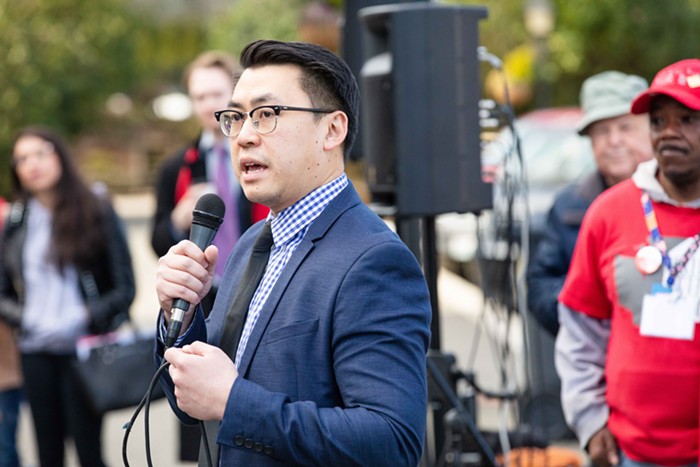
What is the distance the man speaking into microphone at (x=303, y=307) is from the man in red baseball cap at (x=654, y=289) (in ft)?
4.23

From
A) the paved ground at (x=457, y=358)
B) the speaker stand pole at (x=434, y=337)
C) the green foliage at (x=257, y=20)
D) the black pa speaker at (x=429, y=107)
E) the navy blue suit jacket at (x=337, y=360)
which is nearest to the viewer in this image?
the navy blue suit jacket at (x=337, y=360)

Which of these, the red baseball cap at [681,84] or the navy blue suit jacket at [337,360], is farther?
the red baseball cap at [681,84]

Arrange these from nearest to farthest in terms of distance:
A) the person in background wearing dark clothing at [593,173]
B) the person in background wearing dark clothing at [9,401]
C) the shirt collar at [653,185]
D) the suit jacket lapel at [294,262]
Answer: the suit jacket lapel at [294,262], the shirt collar at [653,185], the person in background wearing dark clothing at [593,173], the person in background wearing dark clothing at [9,401]

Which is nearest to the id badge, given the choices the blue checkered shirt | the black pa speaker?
the black pa speaker

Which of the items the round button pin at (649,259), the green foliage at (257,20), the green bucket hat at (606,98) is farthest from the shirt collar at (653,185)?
the green foliage at (257,20)

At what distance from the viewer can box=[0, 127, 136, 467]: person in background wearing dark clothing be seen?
559 cm

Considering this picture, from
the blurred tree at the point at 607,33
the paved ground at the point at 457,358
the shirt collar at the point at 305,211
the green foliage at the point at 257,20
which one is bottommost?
the paved ground at the point at 457,358

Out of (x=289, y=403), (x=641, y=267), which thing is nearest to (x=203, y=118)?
(x=641, y=267)

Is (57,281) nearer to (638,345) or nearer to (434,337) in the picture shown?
(434,337)

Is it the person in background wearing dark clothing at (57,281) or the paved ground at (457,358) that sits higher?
the person in background wearing dark clothing at (57,281)

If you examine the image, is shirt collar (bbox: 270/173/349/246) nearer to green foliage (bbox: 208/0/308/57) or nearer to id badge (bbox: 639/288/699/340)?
id badge (bbox: 639/288/699/340)

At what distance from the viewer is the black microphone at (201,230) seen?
7.66 feet

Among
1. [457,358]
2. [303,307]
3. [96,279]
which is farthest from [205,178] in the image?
[457,358]

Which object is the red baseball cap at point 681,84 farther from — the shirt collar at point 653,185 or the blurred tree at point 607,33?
the blurred tree at point 607,33
